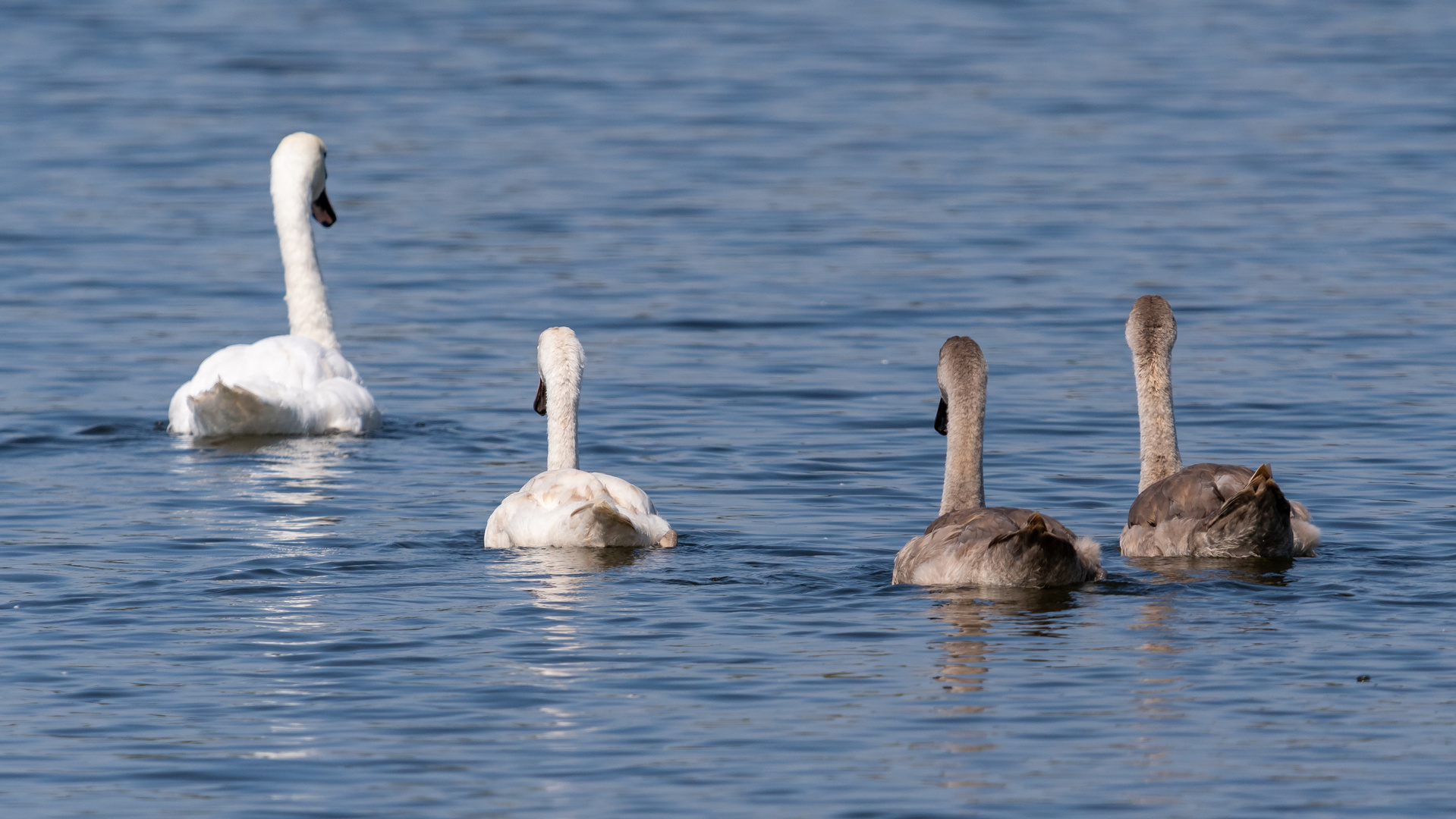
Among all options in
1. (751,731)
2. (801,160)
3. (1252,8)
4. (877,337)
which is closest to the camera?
(751,731)

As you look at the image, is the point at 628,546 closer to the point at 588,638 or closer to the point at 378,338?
the point at 588,638

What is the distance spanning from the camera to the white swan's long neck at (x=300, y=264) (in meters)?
19.0

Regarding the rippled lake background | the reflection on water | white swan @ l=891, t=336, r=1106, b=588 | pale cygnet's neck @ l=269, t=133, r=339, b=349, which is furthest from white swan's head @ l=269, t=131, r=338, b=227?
the reflection on water

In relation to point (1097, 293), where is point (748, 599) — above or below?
below

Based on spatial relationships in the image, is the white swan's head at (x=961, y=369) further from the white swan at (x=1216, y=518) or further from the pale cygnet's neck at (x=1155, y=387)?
the pale cygnet's neck at (x=1155, y=387)

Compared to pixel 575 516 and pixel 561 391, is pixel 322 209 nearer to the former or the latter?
pixel 561 391

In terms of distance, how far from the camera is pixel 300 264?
1927 cm

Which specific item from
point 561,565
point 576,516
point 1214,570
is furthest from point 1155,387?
point 561,565

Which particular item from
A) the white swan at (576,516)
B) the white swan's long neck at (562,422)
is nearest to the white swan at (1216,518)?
the white swan at (576,516)

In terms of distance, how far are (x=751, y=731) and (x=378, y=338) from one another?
482 inches

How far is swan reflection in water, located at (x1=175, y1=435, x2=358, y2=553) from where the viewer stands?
14133mm

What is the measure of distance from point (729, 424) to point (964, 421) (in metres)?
4.81

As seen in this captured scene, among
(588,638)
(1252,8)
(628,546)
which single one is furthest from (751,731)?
(1252,8)

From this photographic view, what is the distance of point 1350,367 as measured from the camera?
1905 cm
